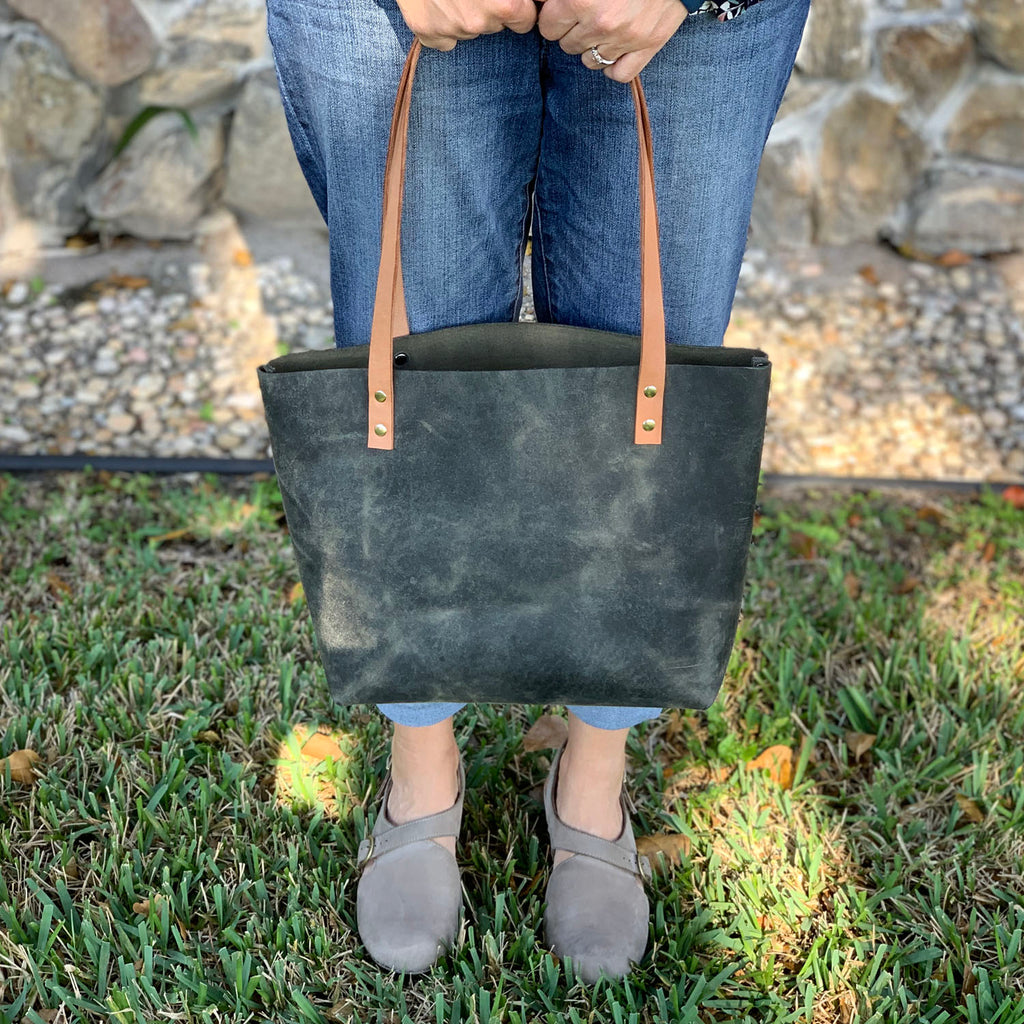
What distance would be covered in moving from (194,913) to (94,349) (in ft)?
5.82

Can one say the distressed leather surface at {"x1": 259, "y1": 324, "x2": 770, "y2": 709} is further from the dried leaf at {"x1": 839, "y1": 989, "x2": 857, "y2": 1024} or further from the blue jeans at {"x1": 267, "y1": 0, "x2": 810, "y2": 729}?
the dried leaf at {"x1": 839, "y1": 989, "x2": 857, "y2": 1024}

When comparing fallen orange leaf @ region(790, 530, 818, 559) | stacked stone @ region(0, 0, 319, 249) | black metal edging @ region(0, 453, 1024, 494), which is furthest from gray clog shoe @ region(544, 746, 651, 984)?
stacked stone @ region(0, 0, 319, 249)

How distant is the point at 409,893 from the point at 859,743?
2.43ft

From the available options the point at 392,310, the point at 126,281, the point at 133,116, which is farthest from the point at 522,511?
the point at 133,116

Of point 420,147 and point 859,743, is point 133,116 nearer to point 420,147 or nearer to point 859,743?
point 420,147

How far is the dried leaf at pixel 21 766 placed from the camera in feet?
4.75

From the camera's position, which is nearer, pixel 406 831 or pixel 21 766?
pixel 406 831

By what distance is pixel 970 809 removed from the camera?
4.80 ft

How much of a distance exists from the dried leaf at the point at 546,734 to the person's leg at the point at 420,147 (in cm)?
70

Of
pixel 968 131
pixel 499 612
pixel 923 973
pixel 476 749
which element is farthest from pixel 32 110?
pixel 923 973

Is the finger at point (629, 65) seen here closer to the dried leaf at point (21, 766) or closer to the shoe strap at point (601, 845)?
the shoe strap at point (601, 845)

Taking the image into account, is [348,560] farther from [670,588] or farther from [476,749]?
[476,749]

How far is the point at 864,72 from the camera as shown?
2939 millimetres

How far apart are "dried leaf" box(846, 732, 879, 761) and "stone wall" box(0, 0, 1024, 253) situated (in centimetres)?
189
